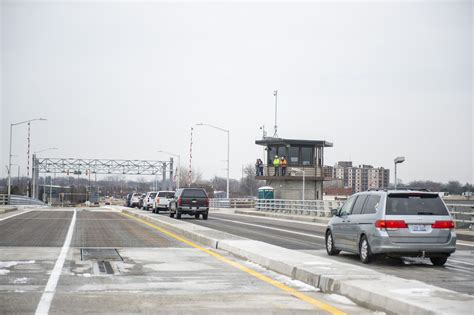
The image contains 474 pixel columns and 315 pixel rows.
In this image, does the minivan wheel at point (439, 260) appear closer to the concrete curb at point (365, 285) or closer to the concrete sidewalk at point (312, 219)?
the concrete curb at point (365, 285)

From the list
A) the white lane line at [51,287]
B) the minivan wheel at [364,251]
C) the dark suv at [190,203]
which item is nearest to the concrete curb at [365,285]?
the minivan wheel at [364,251]

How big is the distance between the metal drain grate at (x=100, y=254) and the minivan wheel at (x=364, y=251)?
5559 millimetres

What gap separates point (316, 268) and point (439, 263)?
4220 mm

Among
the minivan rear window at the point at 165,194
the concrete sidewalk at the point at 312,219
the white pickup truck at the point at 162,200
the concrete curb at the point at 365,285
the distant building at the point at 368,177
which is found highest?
the distant building at the point at 368,177

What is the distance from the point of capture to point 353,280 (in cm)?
1057

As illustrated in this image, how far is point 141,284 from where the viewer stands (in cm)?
1098

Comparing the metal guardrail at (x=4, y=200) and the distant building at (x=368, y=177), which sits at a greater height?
the distant building at (x=368, y=177)

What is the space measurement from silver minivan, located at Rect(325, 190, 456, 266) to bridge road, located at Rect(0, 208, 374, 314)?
2.89 meters

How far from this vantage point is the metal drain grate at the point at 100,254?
1518 centimetres

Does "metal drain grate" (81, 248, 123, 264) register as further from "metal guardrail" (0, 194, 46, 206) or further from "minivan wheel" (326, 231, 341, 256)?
"metal guardrail" (0, 194, 46, 206)

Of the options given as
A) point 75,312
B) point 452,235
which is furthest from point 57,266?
point 452,235

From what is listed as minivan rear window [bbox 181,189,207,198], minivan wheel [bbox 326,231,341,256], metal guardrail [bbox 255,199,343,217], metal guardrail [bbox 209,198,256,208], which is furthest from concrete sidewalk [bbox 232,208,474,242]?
metal guardrail [bbox 209,198,256,208]

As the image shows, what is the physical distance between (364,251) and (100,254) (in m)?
6.42

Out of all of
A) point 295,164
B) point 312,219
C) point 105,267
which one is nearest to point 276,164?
point 295,164
